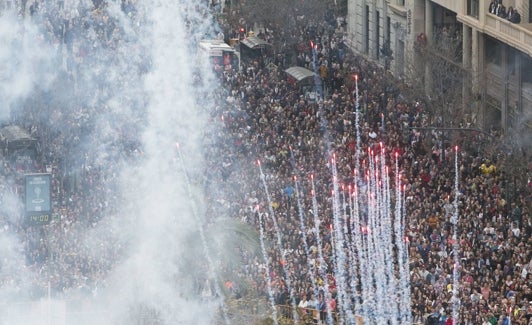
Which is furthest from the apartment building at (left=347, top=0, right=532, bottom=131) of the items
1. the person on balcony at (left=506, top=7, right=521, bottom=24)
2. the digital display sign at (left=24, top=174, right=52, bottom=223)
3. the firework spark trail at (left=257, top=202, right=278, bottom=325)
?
the digital display sign at (left=24, top=174, right=52, bottom=223)

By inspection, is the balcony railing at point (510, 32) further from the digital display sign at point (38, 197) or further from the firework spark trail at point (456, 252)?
the digital display sign at point (38, 197)

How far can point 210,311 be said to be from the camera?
63.7 metres

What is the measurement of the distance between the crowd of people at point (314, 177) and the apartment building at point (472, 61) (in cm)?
105

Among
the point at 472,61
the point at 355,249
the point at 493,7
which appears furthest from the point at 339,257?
the point at 472,61

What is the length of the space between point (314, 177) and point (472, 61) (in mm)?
10686

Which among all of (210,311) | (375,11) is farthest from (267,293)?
(375,11)

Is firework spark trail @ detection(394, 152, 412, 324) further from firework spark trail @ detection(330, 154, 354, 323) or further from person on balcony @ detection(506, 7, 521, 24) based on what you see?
person on balcony @ detection(506, 7, 521, 24)

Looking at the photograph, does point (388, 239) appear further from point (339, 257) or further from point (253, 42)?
point (253, 42)

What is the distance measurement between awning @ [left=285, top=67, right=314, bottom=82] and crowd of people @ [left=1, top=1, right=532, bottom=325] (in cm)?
37

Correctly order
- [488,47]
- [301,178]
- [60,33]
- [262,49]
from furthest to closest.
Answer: [262,49] → [60,33] → [488,47] → [301,178]

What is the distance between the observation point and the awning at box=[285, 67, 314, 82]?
85.4 m

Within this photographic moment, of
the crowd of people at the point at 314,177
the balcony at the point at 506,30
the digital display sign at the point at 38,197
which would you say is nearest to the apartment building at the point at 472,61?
the balcony at the point at 506,30

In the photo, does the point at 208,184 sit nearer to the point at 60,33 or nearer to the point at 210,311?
the point at 210,311

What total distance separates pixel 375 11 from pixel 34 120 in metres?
20.1
